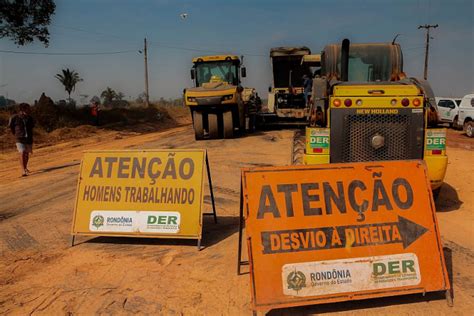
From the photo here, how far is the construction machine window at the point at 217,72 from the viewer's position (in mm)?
17938

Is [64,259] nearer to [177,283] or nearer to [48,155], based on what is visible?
[177,283]

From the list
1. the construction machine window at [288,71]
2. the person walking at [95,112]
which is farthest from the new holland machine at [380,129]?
the person walking at [95,112]

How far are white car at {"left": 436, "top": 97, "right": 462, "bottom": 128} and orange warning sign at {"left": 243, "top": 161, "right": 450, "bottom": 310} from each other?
1965cm

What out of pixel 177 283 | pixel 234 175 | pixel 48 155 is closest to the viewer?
pixel 177 283

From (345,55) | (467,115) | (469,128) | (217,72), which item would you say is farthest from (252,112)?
(345,55)

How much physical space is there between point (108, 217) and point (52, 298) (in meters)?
1.64

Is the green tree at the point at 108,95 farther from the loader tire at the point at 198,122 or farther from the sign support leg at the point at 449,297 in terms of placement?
the sign support leg at the point at 449,297

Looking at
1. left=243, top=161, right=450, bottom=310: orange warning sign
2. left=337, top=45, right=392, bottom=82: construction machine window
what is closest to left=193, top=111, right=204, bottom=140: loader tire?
left=337, top=45, right=392, bottom=82: construction machine window

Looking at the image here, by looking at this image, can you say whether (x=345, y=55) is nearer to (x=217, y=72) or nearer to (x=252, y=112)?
(x=217, y=72)

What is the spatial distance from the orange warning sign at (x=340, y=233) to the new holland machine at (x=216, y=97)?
38.9ft

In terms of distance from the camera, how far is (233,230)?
6.29 metres

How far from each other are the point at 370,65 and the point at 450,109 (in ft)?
52.7

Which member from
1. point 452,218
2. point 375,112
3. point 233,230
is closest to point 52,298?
point 233,230

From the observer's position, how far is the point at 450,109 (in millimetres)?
22219
